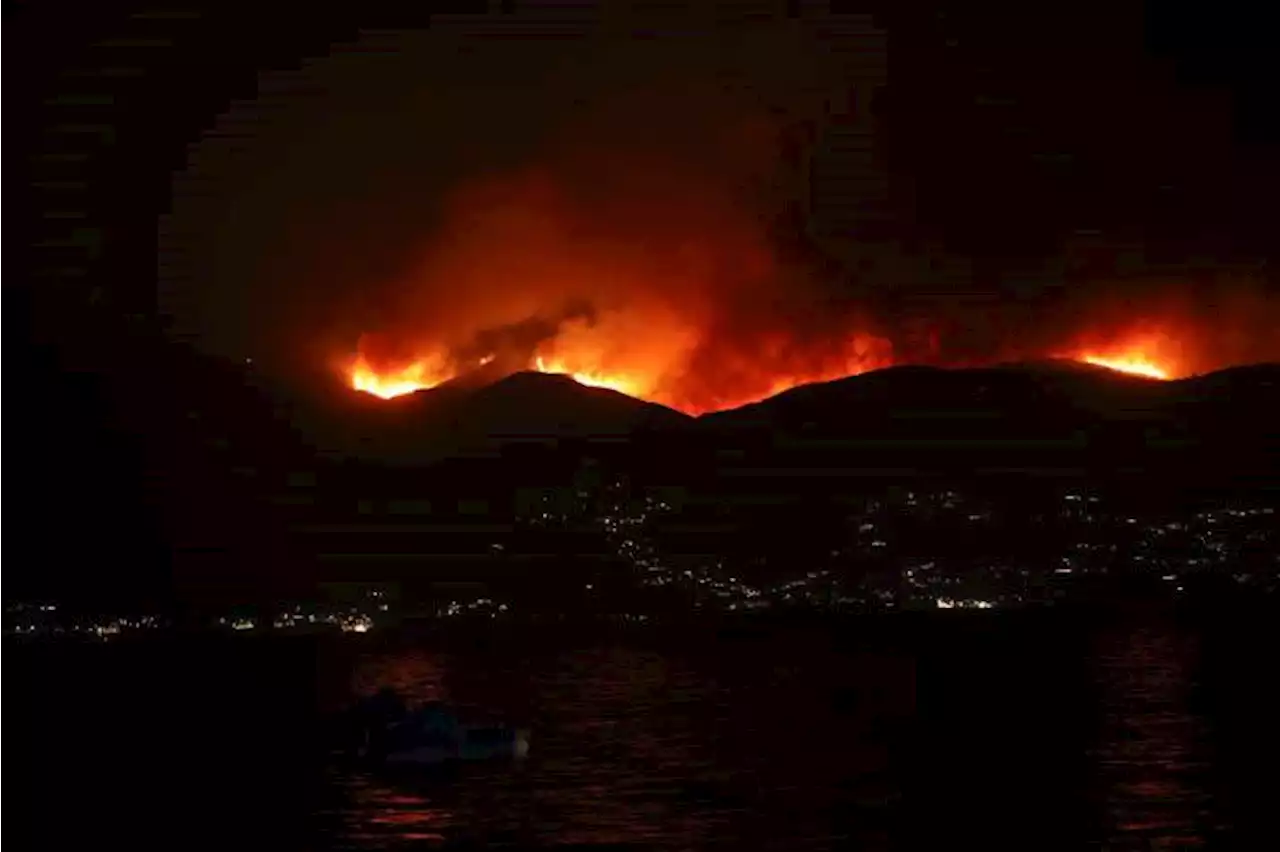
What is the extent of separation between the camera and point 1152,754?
6850 centimetres

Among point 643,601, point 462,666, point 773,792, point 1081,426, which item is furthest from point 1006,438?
point 773,792

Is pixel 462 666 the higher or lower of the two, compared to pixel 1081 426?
lower

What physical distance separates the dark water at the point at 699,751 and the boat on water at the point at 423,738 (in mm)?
1090

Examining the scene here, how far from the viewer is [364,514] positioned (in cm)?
16762

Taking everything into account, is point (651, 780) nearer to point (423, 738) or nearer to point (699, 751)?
point (699, 751)

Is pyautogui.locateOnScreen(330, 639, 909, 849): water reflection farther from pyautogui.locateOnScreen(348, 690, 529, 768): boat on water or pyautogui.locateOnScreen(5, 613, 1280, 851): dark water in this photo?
pyautogui.locateOnScreen(348, 690, 529, 768): boat on water

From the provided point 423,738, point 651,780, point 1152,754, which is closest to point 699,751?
point 651,780

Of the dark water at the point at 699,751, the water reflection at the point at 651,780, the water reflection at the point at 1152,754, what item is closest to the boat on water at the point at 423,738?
the water reflection at the point at 651,780

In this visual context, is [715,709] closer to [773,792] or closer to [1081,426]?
[773,792]

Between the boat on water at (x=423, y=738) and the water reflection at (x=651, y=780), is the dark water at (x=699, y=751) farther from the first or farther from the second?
the boat on water at (x=423, y=738)

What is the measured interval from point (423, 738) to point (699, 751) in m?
8.53

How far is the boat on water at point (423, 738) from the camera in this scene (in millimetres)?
68062

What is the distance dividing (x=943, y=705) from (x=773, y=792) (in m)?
22.0

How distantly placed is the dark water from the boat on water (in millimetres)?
1090
